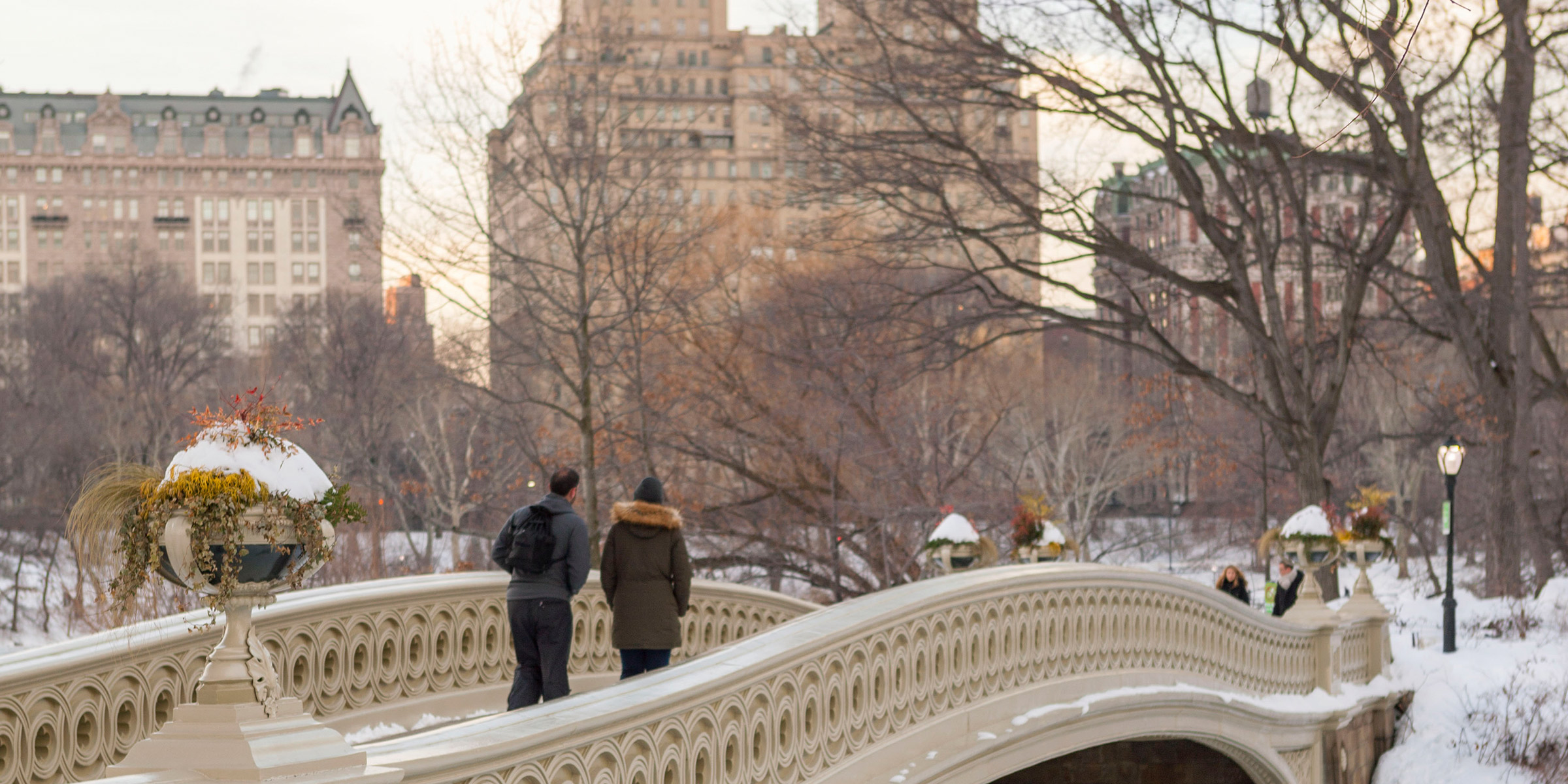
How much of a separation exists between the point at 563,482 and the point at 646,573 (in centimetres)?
90

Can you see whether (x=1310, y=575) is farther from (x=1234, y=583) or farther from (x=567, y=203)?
(x=567, y=203)

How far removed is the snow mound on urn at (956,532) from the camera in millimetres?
16531

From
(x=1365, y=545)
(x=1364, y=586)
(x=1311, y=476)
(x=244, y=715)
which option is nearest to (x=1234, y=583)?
Result: (x=1365, y=545)

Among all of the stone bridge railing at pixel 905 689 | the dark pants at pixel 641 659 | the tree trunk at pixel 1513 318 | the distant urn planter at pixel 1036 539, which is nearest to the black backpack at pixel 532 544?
the dark pants at pixel 641 659

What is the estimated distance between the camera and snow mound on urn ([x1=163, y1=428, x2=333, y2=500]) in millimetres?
4895

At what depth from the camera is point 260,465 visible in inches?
195

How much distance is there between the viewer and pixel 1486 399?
25312 mm

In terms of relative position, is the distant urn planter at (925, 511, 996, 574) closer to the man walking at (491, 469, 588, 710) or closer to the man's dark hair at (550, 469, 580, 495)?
the man walking at (491, 469, 588, 710)

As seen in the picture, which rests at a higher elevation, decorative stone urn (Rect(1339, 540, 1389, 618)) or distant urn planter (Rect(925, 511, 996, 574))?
distant urn planter (Rect(925, 511, 996, 574))

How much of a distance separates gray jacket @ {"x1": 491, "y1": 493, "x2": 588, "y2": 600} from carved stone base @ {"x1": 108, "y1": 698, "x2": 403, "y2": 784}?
189 inches

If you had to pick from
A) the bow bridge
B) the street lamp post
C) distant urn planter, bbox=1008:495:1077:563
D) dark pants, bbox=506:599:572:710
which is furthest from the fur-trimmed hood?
the street lamp post

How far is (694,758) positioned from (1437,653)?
1733 cm

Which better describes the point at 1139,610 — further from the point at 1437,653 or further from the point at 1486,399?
the point at 1486,399

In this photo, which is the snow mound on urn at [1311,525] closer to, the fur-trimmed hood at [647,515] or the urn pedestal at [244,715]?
the fur-trimmed hood at [647,515]
